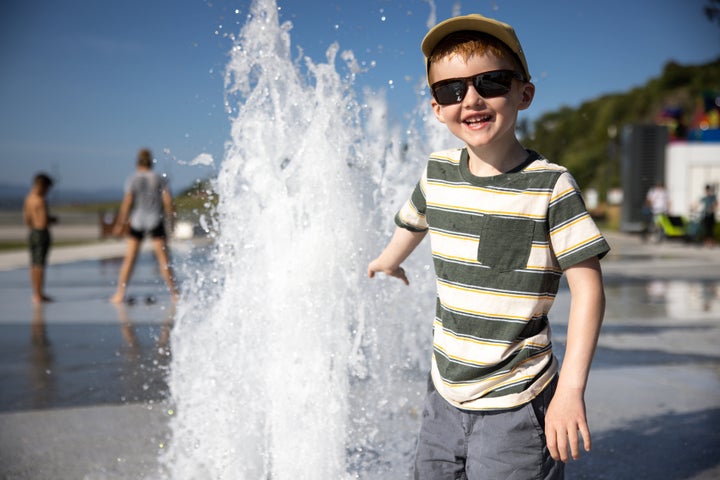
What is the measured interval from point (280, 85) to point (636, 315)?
488 centimetres

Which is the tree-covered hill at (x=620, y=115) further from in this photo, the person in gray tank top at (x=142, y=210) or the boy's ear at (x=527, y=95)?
the boy's ear at (x=527, y=95)

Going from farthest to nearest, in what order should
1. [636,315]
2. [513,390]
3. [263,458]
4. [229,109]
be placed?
1. [636,315]
2. [229,109]
3. [263,458]
4. [513,390]

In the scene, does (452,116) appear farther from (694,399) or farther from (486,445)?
(694,399)

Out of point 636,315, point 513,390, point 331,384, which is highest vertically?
point 513,390

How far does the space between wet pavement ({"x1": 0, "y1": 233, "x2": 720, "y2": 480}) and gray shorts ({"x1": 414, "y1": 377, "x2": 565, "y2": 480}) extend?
4.67 ft

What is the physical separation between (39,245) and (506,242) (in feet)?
24.9

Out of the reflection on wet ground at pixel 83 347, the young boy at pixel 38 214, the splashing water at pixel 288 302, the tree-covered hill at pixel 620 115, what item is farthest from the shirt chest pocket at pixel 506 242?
the tree-covered hill at pixel 620 115

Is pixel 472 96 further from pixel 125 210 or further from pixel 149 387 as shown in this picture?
pixel 125 210

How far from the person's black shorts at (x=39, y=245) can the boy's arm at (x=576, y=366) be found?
7340 millimetres

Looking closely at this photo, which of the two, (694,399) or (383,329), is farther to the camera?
(694,399)

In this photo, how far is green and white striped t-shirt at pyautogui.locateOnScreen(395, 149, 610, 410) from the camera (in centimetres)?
152

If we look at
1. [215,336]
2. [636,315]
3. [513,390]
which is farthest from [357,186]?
[636,315]

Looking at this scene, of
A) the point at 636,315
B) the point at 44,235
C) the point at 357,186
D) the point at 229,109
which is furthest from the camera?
the point at 44,235

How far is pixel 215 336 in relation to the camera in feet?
10.1
